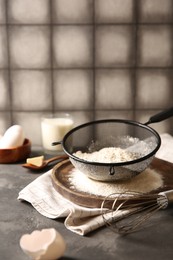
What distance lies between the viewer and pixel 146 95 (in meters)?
1.56

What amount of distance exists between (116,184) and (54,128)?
373 mm

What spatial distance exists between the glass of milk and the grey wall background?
0.06 m

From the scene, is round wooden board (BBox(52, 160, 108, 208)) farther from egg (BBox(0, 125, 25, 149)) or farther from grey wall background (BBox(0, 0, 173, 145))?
grey wall background (BBox(0, 0, 173, 145))

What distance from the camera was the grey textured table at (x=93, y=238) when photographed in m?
0.90

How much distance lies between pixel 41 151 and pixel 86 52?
333mm

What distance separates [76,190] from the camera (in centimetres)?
112

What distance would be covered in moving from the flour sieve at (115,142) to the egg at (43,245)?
0.79ft

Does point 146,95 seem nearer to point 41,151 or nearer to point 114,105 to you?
point 114,105

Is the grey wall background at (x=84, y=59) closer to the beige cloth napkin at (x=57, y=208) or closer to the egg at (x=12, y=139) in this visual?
the egg at (x=12, y=139)

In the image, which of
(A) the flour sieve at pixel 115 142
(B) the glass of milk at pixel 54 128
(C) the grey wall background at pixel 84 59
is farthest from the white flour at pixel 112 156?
(C) the grey wall background at pixel 84 59

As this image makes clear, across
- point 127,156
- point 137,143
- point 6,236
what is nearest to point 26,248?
point 6,236

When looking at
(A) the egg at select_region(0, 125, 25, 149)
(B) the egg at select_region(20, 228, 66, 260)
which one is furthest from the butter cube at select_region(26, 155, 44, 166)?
(B) the egg at select_region(20, 228, 66, 260)

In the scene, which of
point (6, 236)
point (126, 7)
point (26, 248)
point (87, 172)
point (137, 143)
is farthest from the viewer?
point (126, 7)

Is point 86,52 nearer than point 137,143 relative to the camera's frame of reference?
No
